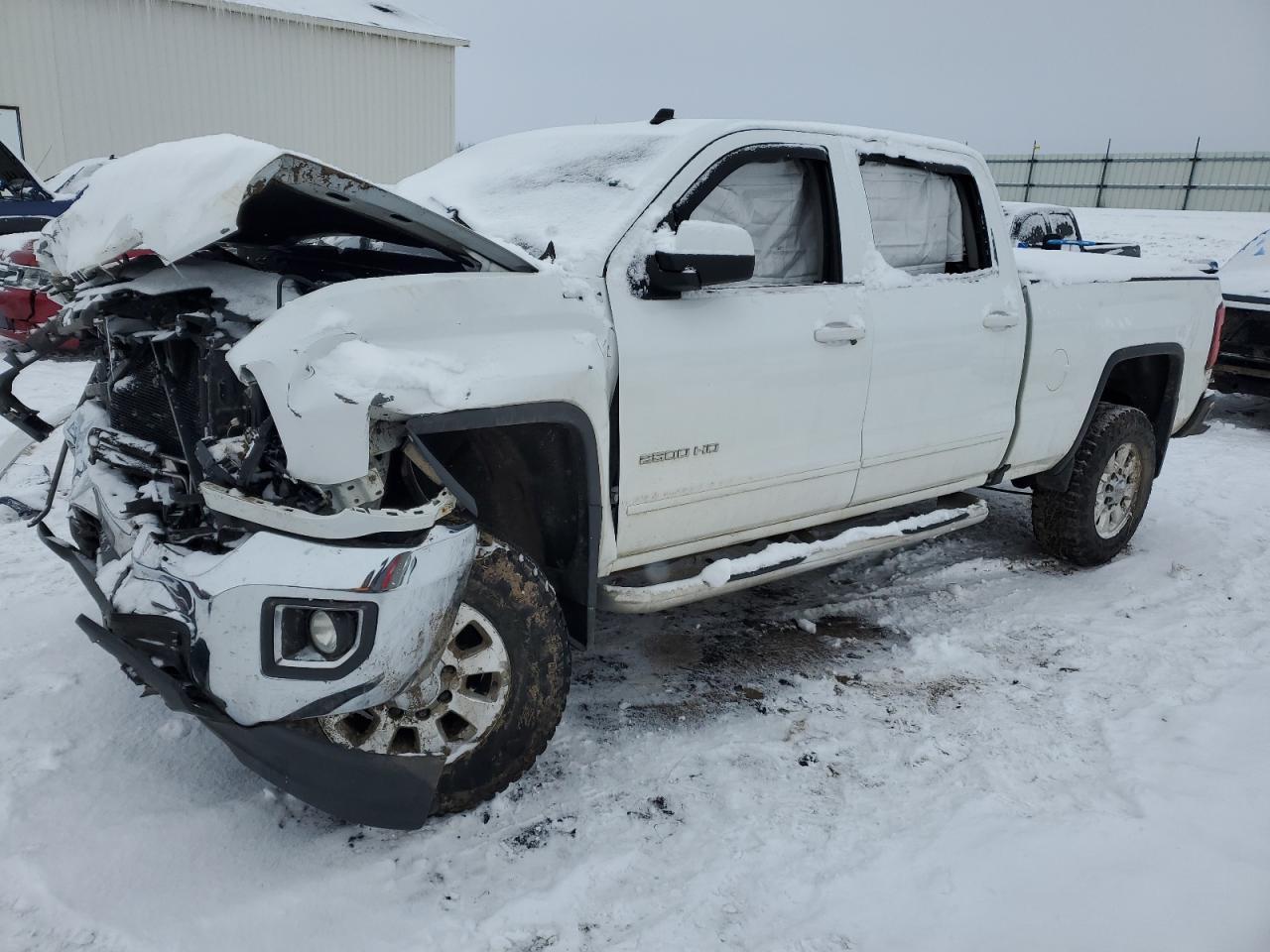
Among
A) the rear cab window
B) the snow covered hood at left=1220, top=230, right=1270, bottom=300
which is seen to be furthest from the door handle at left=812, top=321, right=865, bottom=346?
the snow covered hood at left=1220, top=230, right=1270, bottom=300

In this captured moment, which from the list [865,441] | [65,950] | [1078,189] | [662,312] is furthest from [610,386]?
[1078,189]

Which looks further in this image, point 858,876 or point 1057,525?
point 1057,525

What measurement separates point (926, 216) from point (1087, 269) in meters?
1.14

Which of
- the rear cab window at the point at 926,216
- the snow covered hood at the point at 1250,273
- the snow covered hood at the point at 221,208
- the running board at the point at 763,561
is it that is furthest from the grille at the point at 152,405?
the snow covered hood at the point at 1250,273

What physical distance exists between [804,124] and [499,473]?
1.74 meters

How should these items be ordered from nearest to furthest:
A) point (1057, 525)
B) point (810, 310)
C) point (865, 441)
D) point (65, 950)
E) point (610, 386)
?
1. point (65, 950)
2. point (610, 386)
3. point (810, 310)
4. point (865, 441)
5. point (1057, 525)

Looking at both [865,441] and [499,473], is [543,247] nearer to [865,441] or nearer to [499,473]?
[499,473]

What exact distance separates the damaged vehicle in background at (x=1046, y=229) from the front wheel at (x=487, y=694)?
1106cm

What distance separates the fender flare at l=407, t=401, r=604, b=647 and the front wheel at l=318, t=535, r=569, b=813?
21 cm

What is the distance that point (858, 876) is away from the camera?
258 centimetres

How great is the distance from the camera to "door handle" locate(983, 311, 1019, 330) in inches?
158

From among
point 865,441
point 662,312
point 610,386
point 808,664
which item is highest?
point 662,312

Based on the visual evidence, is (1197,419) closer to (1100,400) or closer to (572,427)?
(1100,400)

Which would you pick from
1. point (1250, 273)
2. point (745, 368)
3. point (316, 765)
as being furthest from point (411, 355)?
point (1250, 273)
